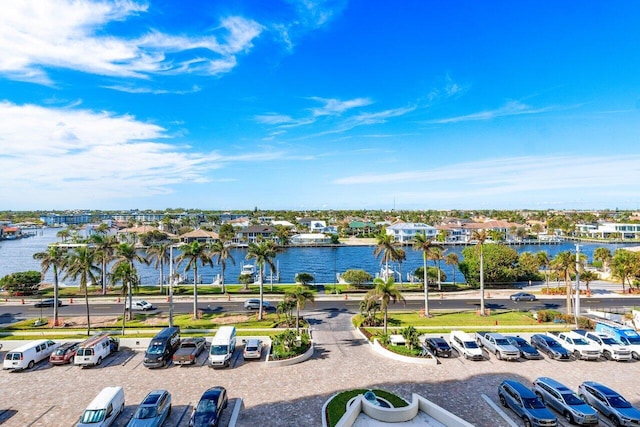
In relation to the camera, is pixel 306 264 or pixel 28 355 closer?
pixel 28 355

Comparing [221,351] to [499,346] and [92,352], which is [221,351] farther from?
[499,346]

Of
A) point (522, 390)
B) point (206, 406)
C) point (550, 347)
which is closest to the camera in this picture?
point (206, 406)

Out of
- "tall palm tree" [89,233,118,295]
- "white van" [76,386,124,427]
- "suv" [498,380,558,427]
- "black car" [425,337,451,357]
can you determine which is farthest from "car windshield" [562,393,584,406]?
"tall palm tree" [89,233,118,295]

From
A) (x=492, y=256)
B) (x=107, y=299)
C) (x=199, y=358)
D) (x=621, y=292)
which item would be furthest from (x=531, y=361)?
(x=107, y=299)

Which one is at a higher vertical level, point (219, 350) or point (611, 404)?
point (219, 350)

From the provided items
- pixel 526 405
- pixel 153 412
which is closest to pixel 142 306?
pixel 153 412

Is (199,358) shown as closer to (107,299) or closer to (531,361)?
(531,361)

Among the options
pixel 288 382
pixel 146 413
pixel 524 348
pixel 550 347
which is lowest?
pixel 288 382
